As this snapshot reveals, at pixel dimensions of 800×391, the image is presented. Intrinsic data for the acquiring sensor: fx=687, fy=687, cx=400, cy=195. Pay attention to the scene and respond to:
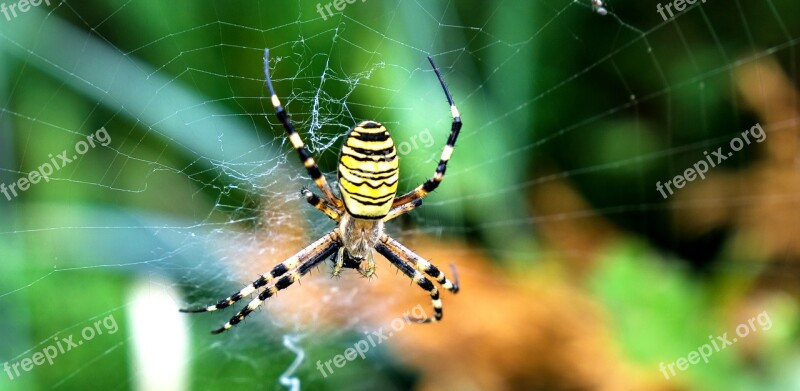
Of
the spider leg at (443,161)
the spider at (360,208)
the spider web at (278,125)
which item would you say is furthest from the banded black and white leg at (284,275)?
the spider leg at (443,161)

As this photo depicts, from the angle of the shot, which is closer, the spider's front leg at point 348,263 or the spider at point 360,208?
the spider at point 360,208

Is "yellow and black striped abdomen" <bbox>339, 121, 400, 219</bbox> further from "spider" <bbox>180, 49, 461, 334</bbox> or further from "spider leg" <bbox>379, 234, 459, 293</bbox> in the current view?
"spider leg" <bbox>379, 234, 459, 293</bbox>

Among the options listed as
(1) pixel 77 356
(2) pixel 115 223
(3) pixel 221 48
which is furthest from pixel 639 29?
(1) pixel 77 356

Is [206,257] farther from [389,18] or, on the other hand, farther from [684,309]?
[684,309]

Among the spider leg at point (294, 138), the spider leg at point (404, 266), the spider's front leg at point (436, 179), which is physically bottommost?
the spider leg at point (404, 266)

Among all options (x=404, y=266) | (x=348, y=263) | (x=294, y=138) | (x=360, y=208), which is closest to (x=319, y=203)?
(x=360, y=208)

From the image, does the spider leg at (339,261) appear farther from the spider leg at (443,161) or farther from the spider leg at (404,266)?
the spider leg at (443,161)

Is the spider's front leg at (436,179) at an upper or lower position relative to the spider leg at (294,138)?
lower
